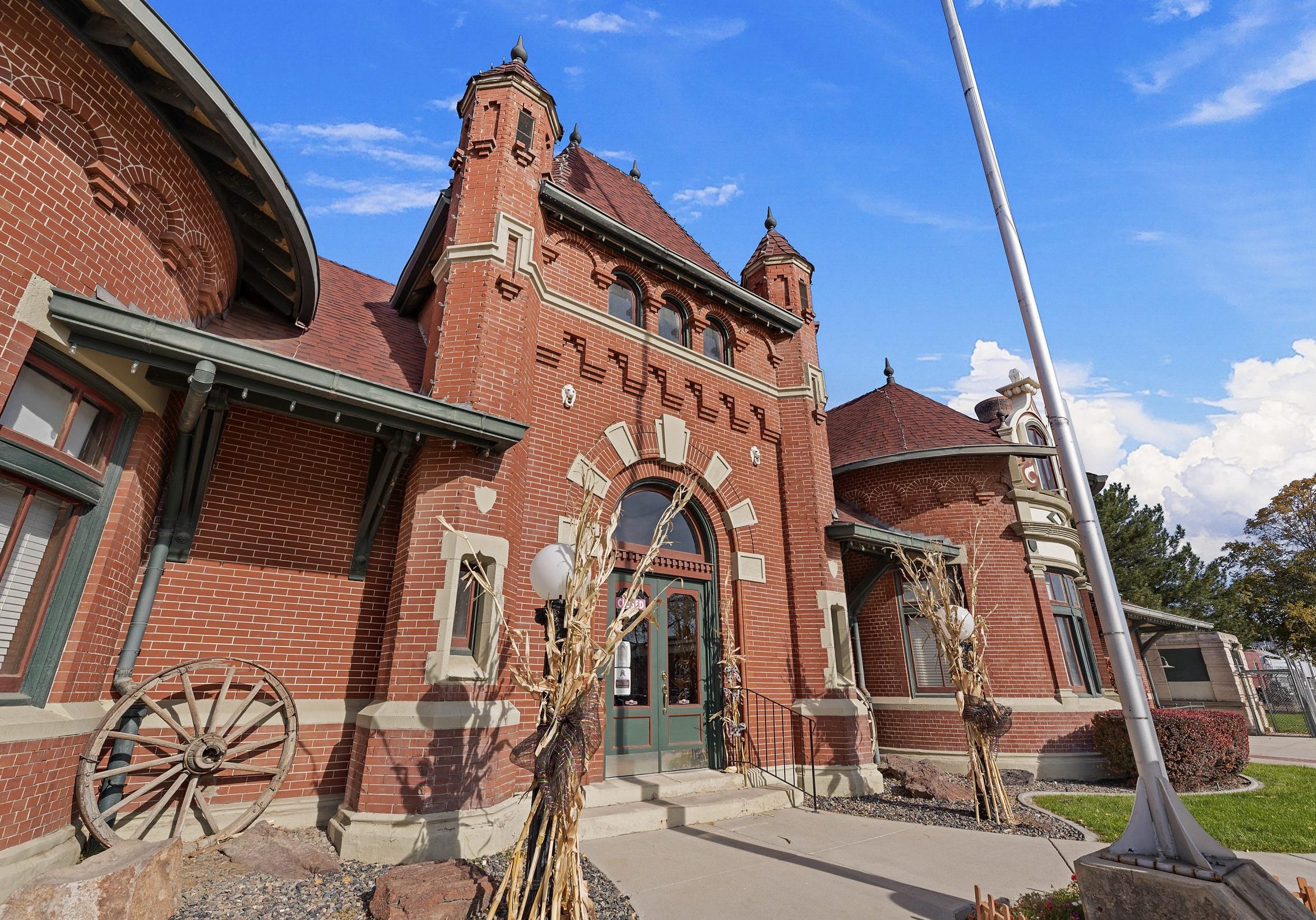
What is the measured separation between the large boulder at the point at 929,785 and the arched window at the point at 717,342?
706 centimetres

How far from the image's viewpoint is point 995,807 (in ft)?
24.9

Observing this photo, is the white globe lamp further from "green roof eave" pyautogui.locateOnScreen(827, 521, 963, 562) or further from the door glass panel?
"green roof eave" pyautogui.locateOnScreen(827, 521, 963, 562)

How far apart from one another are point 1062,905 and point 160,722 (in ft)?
23.7

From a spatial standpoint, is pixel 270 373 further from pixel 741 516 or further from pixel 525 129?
pixel 741 516

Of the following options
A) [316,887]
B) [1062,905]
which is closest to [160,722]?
[316,887]

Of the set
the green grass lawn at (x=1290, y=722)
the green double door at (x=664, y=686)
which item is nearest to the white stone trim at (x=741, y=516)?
the green double door at (x=664, y=686)

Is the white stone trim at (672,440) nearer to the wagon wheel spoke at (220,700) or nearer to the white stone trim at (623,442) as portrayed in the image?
the white stone trim at (623,442)

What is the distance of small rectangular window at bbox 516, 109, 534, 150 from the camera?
8586 millimetres

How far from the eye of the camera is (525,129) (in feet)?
28.5

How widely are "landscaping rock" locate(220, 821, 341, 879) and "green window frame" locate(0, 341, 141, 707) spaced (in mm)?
1795

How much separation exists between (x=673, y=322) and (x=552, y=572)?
22.0 ft

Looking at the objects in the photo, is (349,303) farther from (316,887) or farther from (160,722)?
(316,887)

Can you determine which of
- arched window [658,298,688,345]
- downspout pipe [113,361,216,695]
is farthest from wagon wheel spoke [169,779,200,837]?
arched window [658,298,688,345]

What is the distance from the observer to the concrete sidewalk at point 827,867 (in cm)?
470
